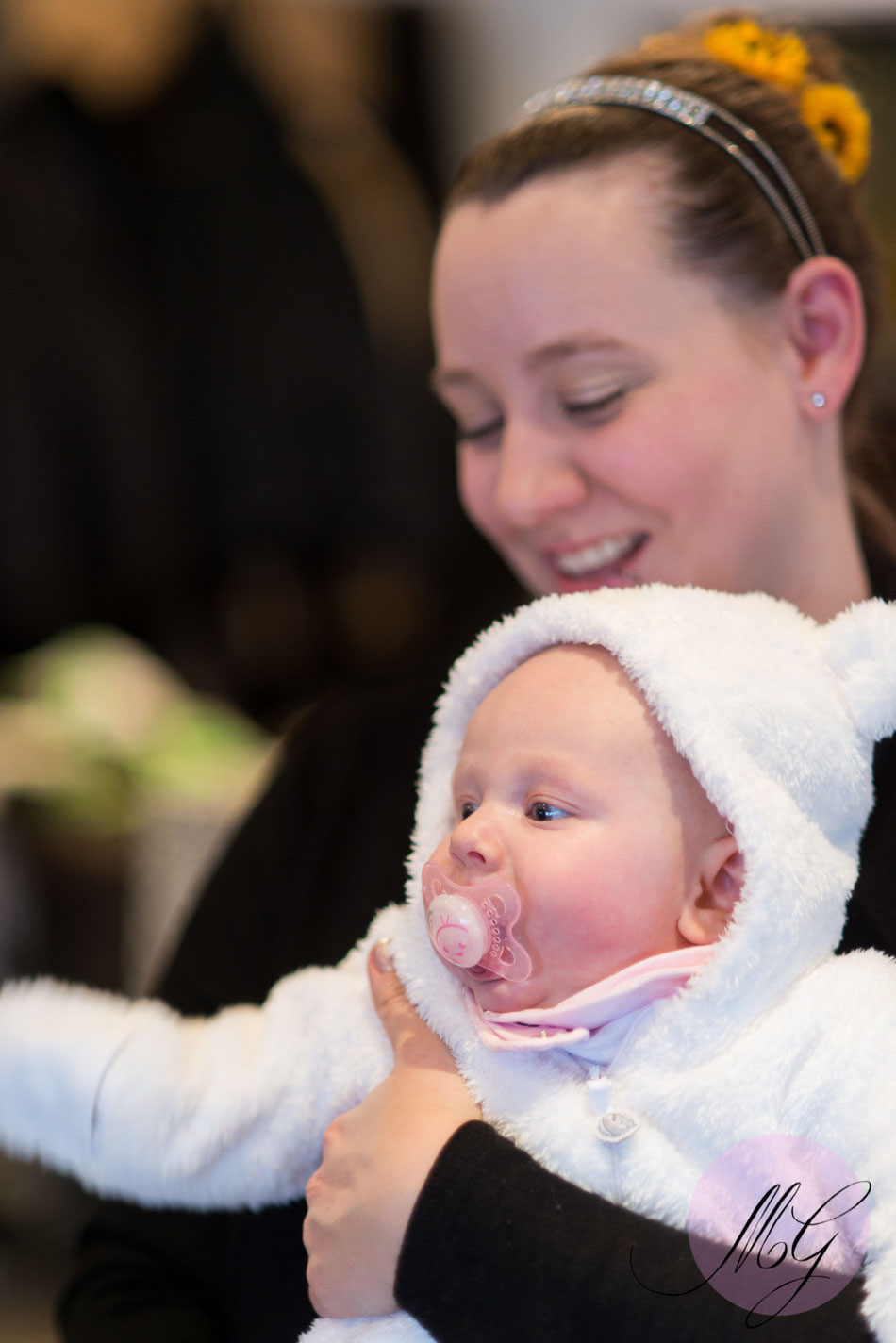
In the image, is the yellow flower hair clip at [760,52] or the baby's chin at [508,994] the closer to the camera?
the baby's chin at [508,994]

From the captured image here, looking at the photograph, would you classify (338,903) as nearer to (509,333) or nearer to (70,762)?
(509,333)

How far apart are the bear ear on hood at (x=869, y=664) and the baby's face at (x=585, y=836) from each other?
130 millimetres

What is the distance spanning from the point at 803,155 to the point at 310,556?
4.91 feet

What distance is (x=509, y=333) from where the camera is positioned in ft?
3.60

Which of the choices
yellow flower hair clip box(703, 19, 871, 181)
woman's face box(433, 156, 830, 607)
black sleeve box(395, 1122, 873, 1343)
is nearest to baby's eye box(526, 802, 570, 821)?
black sleeve box(395, 1122, 873, 1343)

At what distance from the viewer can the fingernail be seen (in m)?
0.95

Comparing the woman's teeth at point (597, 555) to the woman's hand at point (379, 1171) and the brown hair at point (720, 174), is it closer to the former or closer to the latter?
the brown hair at point (720, 174)

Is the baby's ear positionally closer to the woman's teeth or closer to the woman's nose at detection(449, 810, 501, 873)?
the woman's nose at detection(449, 810, 501, 873)

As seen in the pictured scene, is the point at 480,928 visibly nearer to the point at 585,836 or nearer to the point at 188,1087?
the point at 585,836

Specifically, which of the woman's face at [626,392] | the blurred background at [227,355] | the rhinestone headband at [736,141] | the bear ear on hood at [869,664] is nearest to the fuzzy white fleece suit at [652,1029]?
the bear ear on hood at [869,664]

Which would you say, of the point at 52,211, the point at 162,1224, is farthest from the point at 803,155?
the point at 52,211

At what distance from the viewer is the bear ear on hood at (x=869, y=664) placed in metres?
0.90

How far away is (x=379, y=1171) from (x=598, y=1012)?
0.56ft

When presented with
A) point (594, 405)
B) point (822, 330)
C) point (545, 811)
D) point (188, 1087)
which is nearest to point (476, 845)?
point (545, 811)
